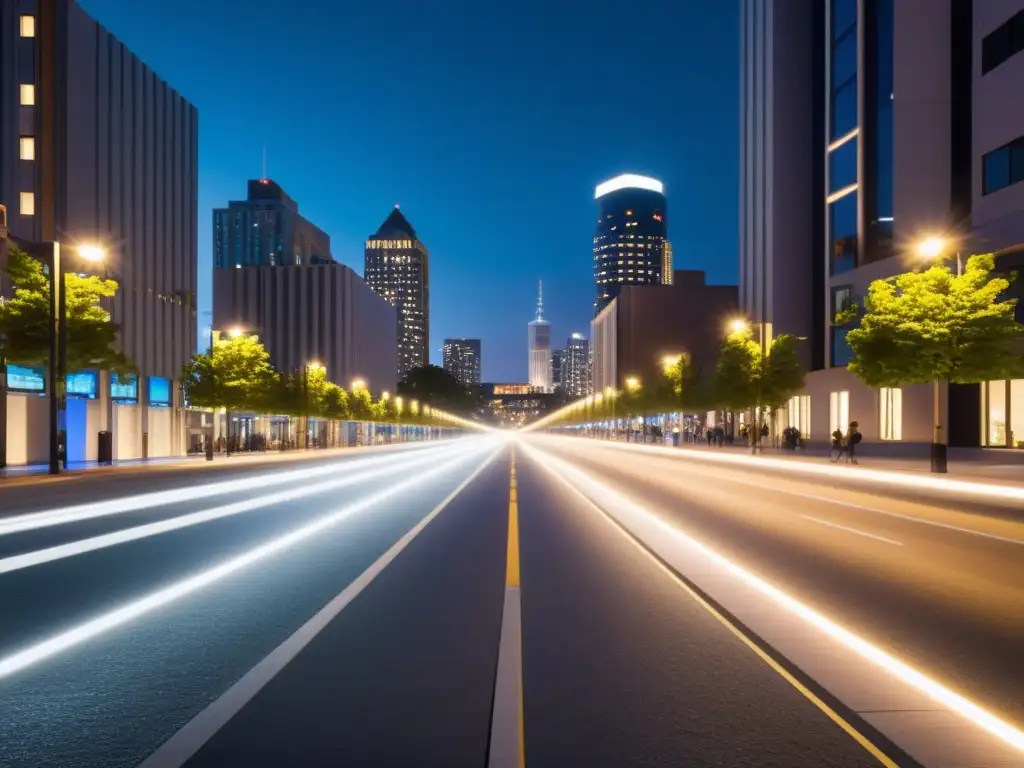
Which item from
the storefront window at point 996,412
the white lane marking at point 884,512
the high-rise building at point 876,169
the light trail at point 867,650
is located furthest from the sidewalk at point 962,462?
the light trail at point 867,650

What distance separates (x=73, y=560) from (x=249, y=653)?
6.25m

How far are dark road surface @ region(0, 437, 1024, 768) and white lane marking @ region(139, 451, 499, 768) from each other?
0.02 meters

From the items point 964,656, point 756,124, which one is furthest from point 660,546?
point 756,124

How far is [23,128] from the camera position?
49719mm

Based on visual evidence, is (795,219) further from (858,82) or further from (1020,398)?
(1020,398)

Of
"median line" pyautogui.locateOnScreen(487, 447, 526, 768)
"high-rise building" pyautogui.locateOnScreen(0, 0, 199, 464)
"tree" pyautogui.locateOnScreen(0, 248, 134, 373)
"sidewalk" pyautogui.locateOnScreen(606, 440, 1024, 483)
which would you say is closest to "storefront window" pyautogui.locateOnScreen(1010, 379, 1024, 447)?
"sidewalk" pyautogui.locateOnScreen(606, 440, 1024, 483)

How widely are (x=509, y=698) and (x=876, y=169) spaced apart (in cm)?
6440

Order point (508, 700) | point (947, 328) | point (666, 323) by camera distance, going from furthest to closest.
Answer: point (666, 323)
point (947, 328)
point (508, 700)

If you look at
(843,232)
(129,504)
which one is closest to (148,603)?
(129,504)

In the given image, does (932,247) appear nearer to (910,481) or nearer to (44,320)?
(910,481)

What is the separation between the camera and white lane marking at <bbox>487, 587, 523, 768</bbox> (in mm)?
4520

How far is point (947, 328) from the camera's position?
106 ft

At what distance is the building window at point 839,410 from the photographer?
6124cm

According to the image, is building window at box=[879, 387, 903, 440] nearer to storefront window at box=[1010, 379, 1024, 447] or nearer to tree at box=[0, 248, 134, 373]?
storefront window at box=[1010, 379, 1024, 447]
